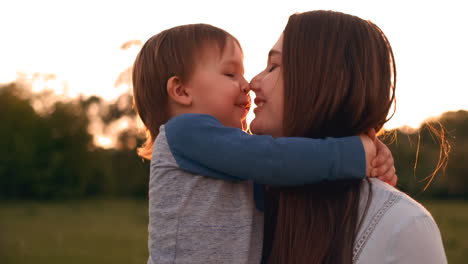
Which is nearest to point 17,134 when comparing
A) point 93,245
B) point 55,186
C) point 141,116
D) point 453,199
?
point 55,186

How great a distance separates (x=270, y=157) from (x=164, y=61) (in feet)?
3.02

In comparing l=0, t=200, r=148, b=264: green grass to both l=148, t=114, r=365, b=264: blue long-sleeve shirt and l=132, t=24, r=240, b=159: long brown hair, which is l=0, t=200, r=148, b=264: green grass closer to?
l=132, t=24, r=240, b=159: long brown hair

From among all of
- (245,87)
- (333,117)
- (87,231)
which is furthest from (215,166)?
(87,231)

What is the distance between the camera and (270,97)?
2.52 meters

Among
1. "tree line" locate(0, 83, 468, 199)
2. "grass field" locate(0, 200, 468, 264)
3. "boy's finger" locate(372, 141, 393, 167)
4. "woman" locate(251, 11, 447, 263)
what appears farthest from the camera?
"tree line" locate(0, 83, 468, 199)

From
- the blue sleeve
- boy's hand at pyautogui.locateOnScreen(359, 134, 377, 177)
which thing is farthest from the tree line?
boy's hand at pyautogui.locateOnScreen(359, 134, 377, 177)

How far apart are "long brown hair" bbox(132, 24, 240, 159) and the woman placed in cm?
45

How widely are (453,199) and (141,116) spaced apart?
97.3 ft

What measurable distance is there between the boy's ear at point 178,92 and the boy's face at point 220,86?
3cm

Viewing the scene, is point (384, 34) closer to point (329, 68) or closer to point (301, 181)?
point (329, 68)

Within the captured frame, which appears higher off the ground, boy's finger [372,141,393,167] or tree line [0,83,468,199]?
boy's finger [372,141,393,167]

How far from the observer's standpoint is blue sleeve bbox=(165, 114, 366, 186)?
2.23 m

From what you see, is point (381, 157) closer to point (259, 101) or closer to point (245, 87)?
point (259, 101)

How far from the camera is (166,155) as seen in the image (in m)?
2.51
